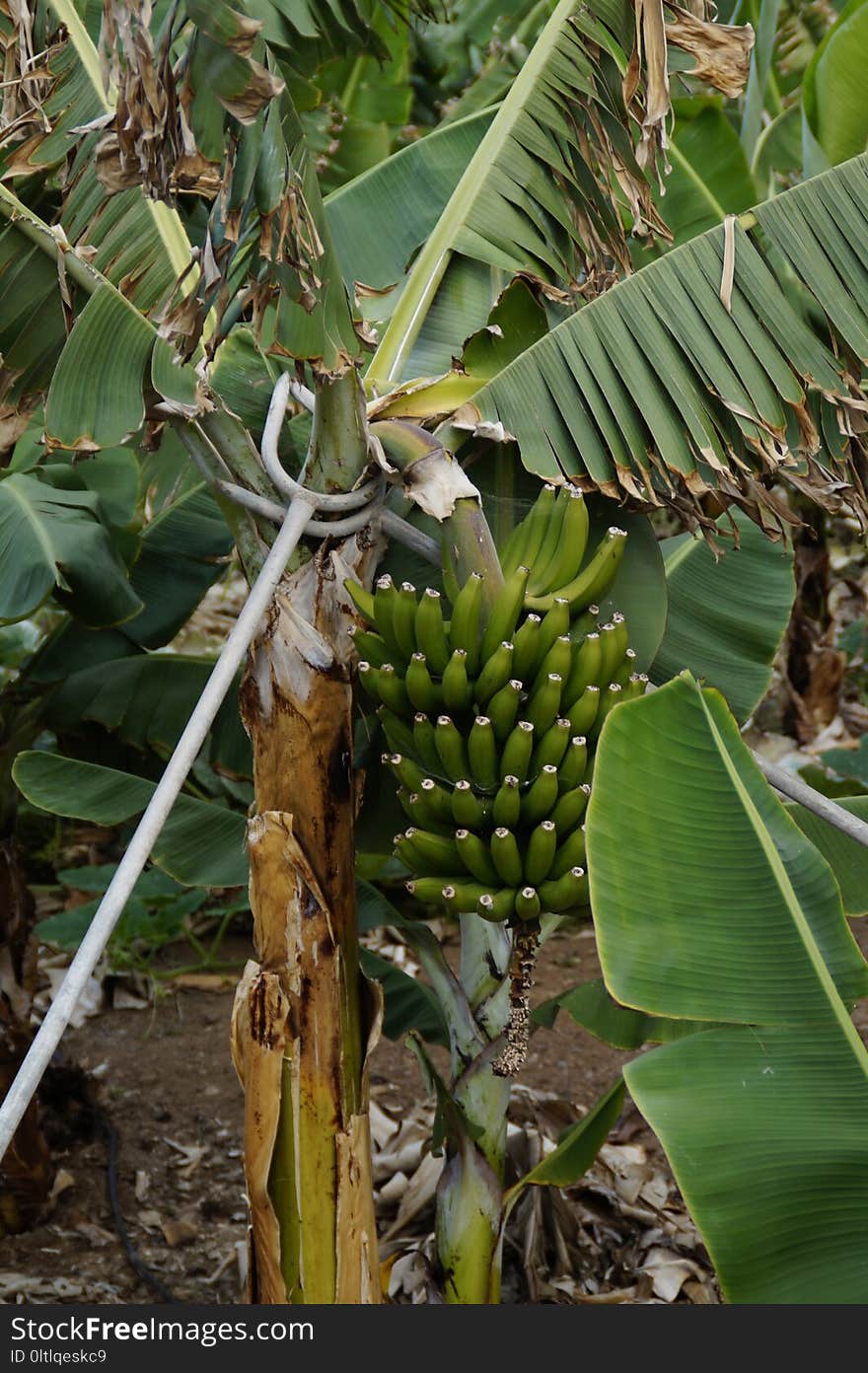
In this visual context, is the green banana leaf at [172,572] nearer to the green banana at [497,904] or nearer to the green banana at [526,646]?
the green banana at [526,646]

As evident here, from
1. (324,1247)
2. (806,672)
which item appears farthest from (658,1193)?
(806,672)

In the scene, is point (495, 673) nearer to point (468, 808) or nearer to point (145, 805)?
point (468, 808)

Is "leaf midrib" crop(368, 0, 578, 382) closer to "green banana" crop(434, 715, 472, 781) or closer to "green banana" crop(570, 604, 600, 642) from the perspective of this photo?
"green banana" crop(570, 604, 600, 642)

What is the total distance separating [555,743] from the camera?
58.1 inches

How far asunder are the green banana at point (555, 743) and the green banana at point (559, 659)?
0.21 feet

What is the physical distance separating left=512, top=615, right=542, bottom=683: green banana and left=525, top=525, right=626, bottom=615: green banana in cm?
9

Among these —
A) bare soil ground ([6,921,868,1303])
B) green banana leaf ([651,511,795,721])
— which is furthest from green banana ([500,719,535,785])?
bare soil ground ([6,921,868,1303])

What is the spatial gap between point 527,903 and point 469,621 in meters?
0.38

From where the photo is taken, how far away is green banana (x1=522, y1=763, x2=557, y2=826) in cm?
146

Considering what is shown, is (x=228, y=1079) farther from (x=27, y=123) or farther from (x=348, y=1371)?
(x=27, y=123)

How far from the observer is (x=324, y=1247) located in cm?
175

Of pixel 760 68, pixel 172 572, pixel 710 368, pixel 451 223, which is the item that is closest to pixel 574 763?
pixel 710 368

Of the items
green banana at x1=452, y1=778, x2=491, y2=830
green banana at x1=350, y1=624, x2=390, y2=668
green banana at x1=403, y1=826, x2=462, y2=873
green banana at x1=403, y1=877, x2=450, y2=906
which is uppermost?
green banana at x1=350, y1=624, x2=390, y2=668

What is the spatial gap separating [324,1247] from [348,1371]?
13.8 inches
